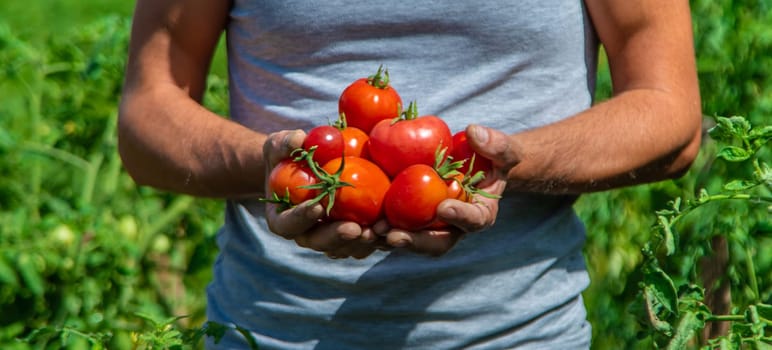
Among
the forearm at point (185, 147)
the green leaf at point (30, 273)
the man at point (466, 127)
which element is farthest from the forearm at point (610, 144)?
the green leaf at point (30, 273)

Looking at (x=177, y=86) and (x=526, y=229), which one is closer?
(x=526, y=229)

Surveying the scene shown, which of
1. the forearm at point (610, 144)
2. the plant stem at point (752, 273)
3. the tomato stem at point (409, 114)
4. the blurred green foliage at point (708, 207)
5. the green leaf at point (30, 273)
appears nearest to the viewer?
the tomato stem at point (409, 114)

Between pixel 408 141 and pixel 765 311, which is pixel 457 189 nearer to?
pixel 408 141

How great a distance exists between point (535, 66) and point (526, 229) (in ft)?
0.82

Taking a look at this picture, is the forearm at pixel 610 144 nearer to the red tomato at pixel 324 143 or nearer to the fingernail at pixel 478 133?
the fingernail at pixel 478 133

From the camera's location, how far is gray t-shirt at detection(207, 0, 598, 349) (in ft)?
6.46

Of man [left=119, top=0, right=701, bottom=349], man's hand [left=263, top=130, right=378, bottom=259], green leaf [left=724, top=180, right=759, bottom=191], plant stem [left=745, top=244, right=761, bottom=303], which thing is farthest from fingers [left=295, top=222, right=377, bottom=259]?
plant stem [left=745, top=244, right=761, bottom=303]

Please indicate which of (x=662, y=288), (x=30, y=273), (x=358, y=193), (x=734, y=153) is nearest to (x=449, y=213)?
(x=358, y=193)

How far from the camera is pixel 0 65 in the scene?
334 cm

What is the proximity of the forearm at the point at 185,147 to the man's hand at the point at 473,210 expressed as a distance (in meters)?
0.29

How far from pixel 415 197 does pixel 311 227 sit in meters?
0.15

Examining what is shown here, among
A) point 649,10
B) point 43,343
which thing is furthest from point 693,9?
point 43,343

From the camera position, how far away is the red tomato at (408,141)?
1.71 m

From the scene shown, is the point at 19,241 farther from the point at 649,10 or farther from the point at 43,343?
the point at 649,10
